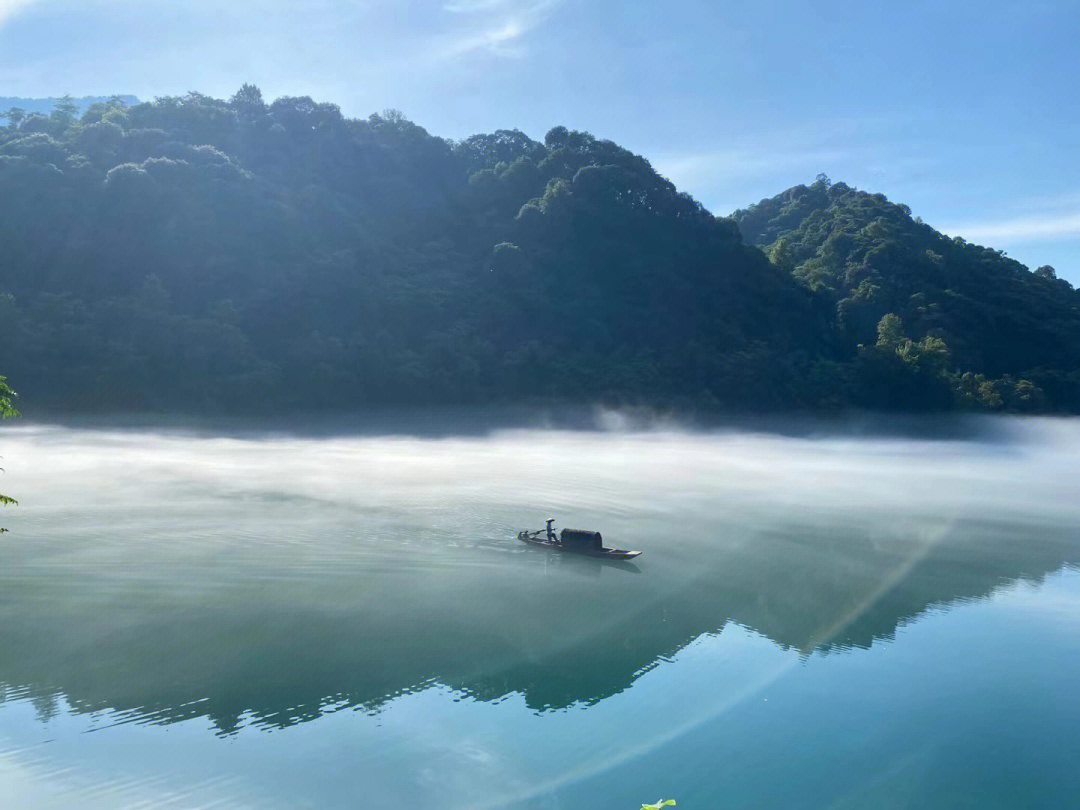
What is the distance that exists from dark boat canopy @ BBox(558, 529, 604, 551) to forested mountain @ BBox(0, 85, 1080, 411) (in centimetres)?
3582

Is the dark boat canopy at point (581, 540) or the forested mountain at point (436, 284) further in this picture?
the forested mountain at point (436, 284)

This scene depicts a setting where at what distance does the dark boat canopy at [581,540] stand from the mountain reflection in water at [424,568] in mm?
404

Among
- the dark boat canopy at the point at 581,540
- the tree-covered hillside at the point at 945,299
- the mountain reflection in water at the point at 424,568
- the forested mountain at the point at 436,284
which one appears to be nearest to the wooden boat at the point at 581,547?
the dark boat canopy at the point at 581,540

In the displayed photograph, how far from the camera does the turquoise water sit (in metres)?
12.7

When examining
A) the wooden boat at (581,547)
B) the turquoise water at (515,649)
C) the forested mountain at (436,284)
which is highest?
the forested mountain at (436,284)

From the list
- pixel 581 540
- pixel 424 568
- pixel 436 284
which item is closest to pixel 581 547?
pixel 581 540

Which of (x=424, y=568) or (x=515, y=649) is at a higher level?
(x=424, y=568)

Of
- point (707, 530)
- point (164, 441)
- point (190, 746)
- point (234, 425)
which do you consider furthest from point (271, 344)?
point (190, 746)

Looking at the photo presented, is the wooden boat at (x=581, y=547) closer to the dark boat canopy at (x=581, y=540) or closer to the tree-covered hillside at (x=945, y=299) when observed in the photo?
the dark boat canopy at (x=581, y=540)

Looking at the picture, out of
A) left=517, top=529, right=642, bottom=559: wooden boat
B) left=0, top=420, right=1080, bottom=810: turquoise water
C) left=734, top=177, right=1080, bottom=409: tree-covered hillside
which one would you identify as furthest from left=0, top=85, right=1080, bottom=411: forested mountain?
left=517, top=529, right=642, bottom=559: wooden boat

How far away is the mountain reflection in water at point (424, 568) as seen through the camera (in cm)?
1594

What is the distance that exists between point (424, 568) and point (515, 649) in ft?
19.1

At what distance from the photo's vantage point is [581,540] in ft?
79.0

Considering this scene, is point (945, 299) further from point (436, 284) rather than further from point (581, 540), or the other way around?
point (581, 540)
